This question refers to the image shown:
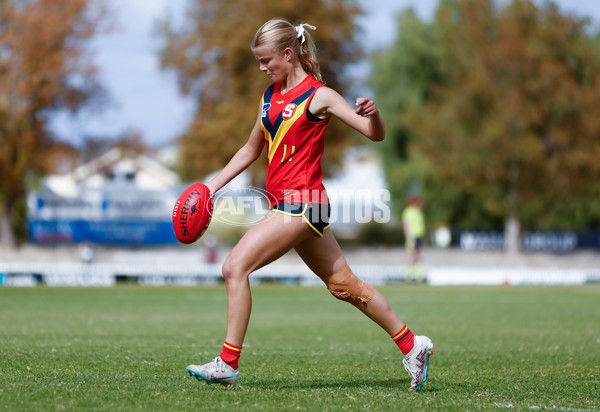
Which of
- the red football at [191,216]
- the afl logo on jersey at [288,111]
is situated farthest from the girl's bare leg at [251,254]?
the afl logo on jersey at [288,111]

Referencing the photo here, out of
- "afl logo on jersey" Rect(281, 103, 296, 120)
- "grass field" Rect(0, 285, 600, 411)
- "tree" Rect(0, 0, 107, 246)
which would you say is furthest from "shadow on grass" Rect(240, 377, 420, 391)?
"tree" Rect(0, 0, 107, 246)

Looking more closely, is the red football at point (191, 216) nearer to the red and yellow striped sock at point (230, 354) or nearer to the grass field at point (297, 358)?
the red and yellow striped sock at point (230, 354)

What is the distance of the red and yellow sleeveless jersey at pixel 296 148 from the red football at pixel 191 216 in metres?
0.47

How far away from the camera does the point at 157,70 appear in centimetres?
4181

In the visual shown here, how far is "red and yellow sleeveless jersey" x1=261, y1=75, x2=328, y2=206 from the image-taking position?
18.2 ft

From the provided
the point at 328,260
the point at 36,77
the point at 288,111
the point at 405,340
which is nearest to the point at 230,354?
the point at 328,260

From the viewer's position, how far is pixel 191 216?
5750 millimetres

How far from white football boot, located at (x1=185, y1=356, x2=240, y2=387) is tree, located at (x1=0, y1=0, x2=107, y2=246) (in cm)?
2916

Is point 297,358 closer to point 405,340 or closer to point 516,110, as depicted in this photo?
point 405,340

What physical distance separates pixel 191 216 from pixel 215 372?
1.00 meters

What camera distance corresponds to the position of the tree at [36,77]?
32906 mm

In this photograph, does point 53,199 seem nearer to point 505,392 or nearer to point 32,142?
point 32,142

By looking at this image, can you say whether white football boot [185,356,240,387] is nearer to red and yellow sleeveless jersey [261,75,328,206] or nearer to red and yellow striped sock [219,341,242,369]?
red and yellow striped sock [219,341,242,369]

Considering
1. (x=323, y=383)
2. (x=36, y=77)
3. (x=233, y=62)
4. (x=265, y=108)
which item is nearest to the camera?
(x=265, y=108)
